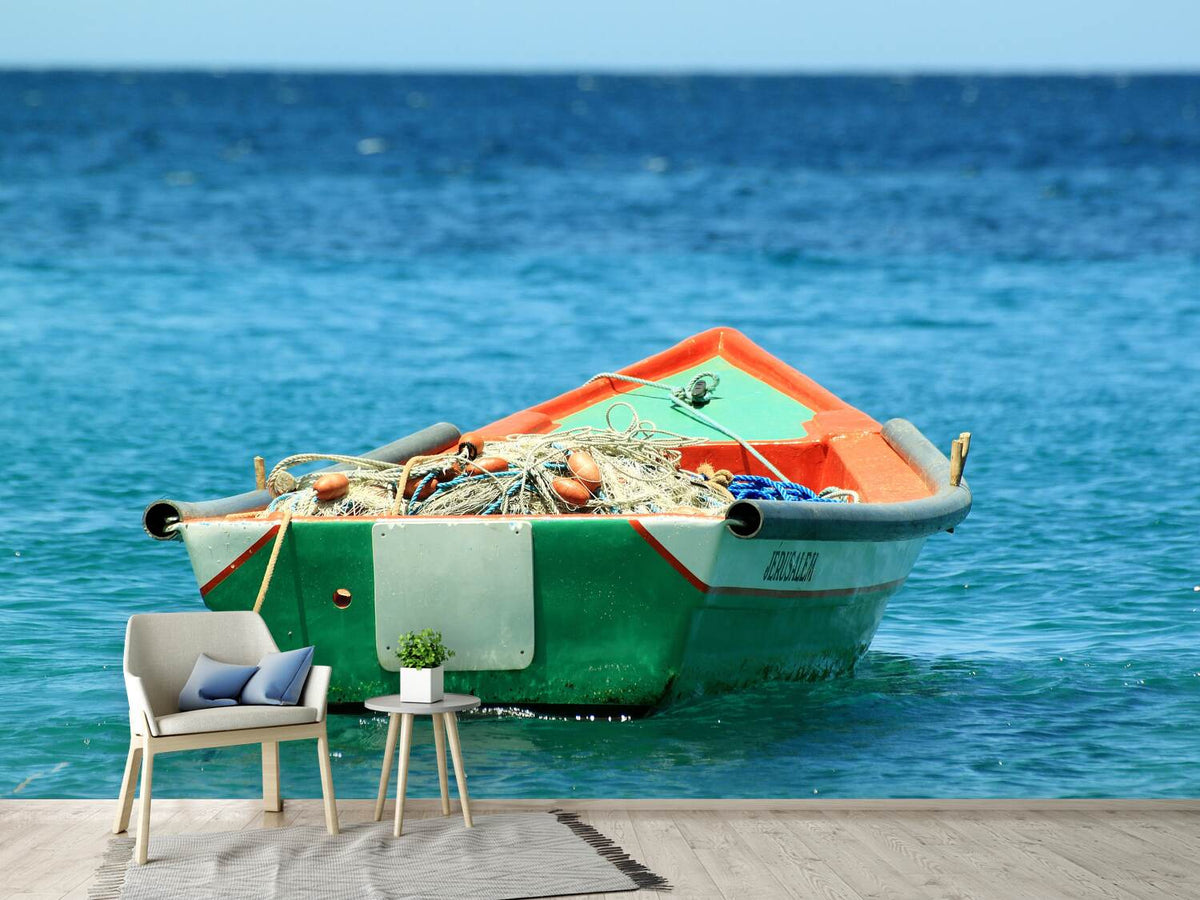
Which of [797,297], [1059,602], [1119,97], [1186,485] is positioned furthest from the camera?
[1119,97]

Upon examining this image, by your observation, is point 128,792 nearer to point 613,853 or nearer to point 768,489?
point 613,853

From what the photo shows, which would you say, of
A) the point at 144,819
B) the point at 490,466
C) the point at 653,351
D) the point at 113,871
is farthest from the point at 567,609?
the point at 653,351

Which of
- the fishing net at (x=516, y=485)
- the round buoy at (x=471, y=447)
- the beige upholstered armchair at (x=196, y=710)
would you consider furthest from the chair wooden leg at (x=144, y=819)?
the round buoy at (x=471, y=447)

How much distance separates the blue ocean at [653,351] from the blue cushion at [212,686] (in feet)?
2.24

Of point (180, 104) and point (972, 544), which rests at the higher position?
point (180, 104)

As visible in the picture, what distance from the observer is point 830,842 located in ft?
12.5

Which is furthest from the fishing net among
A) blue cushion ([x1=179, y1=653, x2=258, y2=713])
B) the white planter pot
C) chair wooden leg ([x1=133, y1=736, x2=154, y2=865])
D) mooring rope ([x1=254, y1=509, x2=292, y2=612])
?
chair wooden leg ([x1=133, y1=736, x2=154, y2=865])

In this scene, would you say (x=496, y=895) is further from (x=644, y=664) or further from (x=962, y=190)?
(x=962, y=190)

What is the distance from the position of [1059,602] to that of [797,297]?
1449 centimetres

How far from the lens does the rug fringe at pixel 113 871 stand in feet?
11.2

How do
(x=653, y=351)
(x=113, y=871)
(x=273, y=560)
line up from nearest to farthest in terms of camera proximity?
1. (x=113, y=871)
2. (x=273, y=560)
3. (x=653, y=351)

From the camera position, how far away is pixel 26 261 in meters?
24.5

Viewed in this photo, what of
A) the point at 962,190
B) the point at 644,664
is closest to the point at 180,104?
the point at 962,190

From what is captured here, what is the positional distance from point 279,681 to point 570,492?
1.28 m
